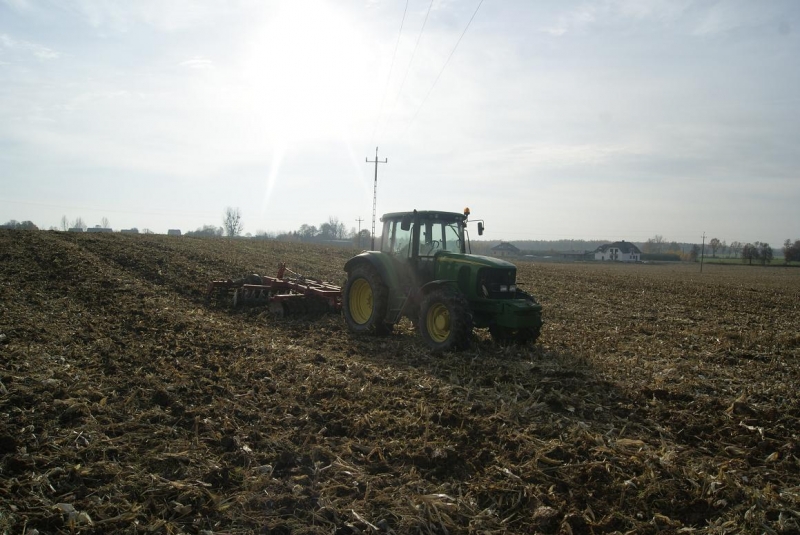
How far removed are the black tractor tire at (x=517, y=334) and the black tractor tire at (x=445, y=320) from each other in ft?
3.42

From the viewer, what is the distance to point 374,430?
5402 millimetres

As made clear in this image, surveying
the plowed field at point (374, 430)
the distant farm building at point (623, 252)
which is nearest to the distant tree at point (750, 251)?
the distant farm building at point (623, 252)

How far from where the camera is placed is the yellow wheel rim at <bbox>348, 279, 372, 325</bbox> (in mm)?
10617

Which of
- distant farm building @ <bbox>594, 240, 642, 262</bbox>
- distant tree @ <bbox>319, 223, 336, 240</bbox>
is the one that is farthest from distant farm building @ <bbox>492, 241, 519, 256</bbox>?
distant tree @ <bbox>319, 223, 336, 240</bbox>

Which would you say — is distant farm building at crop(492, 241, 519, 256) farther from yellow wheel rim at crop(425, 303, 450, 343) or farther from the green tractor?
yellow wheel rim at crop(425, 303, 450, 343)

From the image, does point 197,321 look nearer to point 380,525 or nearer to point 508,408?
point 508,408

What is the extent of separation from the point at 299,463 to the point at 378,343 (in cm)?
478

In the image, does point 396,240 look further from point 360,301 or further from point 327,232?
point 327,232

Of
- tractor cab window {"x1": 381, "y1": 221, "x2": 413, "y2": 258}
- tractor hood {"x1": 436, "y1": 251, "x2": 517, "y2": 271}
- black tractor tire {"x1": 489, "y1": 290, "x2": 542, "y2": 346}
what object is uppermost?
tractor cab window {"x1": 381, "y1": 221, "x2": 413, "y2": 258}

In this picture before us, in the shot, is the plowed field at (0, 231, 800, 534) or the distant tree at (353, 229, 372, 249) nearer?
the plowed field at (0, 231, 800, 534)

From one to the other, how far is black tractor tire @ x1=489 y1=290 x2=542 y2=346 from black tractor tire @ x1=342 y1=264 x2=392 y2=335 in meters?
1.99

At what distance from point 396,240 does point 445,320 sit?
6.99 ft

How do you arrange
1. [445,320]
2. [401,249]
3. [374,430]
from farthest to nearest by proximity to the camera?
1. [401,249]
2. [445,320]
3. [374,430]

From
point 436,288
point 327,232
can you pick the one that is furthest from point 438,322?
point 327,232
